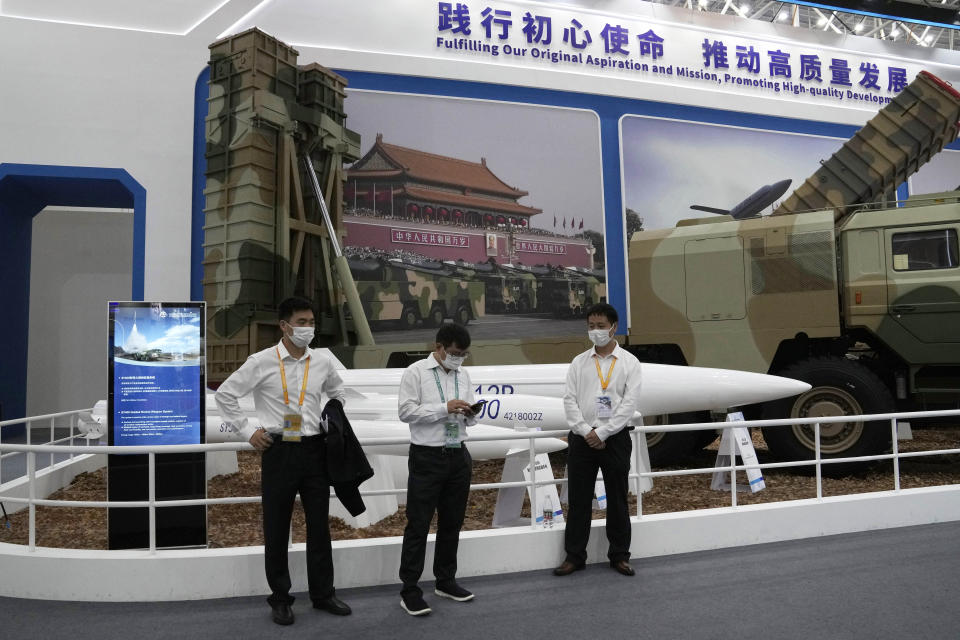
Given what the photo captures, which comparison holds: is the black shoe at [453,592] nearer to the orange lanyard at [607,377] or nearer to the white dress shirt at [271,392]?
the white dress shirt at [271,392]

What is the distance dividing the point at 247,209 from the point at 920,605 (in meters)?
8.74

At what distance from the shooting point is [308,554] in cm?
386

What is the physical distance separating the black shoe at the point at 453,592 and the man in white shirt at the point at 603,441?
723mm

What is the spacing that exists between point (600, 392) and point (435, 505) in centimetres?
124

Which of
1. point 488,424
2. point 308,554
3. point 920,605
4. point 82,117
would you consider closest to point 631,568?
point 920,605

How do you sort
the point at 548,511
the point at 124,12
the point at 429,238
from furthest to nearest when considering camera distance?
the point at 429,238 → the point at 124,12 → the point at 548,511

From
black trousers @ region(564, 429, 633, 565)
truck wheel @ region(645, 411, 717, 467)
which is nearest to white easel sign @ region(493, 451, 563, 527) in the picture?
black trousers @ region(564, 429, 633, 565)

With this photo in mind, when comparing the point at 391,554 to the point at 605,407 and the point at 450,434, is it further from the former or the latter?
the point at 605,407

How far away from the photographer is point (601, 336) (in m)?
4.45

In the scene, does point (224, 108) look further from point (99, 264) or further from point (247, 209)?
point (99, 264)

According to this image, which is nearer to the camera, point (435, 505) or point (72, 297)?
point (435, 505)

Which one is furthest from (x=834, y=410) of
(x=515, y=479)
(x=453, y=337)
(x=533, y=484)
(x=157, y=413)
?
(x=157, y=413)

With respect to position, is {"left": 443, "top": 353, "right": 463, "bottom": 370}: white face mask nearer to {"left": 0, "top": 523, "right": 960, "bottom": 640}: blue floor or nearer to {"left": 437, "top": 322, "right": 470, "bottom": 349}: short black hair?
{"left": 437, "top": 322, "right": 470, "bottom": 349}: short black hair

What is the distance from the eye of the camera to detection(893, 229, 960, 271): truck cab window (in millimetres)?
6902
